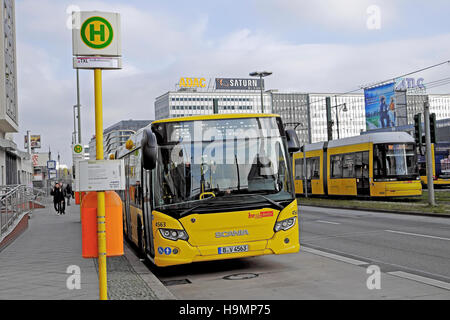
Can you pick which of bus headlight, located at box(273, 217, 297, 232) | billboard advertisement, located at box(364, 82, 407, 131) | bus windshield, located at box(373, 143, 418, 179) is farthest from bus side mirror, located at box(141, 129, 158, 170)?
billboard advertisement, located at box(364, 82, 407, 131)

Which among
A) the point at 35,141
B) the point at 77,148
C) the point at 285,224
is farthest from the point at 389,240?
the point at 35,141

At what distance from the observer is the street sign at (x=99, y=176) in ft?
17.4

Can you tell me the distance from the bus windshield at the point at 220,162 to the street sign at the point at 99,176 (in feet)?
12.5

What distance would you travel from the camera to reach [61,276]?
895 centimetres

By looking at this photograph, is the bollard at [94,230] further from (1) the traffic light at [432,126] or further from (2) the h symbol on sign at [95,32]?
(1) the traffic light at [432,126]

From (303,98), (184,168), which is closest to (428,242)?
(184,168)

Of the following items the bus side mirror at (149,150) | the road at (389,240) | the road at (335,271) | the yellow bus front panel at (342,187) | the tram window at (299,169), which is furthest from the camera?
the tram window at (299,169)

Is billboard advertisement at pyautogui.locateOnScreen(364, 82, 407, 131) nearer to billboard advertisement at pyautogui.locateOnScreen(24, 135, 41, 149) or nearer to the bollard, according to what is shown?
billboard advertisement at pyautogui.locateOnScreen(24, 135, 41, 149)

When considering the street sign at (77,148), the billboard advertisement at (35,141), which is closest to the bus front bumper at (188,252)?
the street sign at (77,148)

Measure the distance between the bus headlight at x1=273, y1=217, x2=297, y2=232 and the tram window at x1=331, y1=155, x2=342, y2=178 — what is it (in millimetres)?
21392

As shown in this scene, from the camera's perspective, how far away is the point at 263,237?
30.8 ft

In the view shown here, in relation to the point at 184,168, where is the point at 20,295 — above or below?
below
